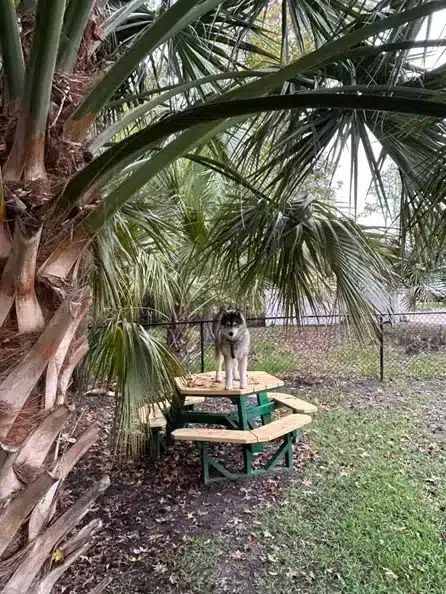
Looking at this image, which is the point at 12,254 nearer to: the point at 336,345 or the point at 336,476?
the point at 336,476

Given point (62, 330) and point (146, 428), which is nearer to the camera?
point (62, 330)

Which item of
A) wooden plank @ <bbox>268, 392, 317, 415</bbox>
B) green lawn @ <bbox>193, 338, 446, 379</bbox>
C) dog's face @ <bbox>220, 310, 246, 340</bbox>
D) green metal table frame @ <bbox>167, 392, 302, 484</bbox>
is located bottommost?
green metal table frame @ <bbox>167, 392, 302, 484</bbox>

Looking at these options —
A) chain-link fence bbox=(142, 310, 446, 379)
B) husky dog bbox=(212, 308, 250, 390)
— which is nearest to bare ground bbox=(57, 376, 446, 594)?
husky dog bbox=(212, 308, 250, 390)

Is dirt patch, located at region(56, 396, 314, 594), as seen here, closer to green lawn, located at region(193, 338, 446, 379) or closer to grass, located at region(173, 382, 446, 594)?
grass, located at region(173, 382, 446, 594)

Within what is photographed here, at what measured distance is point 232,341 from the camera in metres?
4.30

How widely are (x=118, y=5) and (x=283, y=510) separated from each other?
3443 mm

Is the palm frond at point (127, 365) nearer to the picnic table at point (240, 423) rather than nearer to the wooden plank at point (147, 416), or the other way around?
the wooden plank at point (147, 416)

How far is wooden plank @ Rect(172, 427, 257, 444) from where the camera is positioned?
12.4 ft

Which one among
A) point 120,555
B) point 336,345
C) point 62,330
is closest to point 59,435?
point 62,330

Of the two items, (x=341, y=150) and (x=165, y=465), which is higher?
(x=341, y=150)

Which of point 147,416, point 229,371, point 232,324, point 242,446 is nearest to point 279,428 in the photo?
point 242,446

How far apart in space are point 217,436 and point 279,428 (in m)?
0.53

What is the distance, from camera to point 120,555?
3.07 meters

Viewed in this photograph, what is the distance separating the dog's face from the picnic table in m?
0.51
